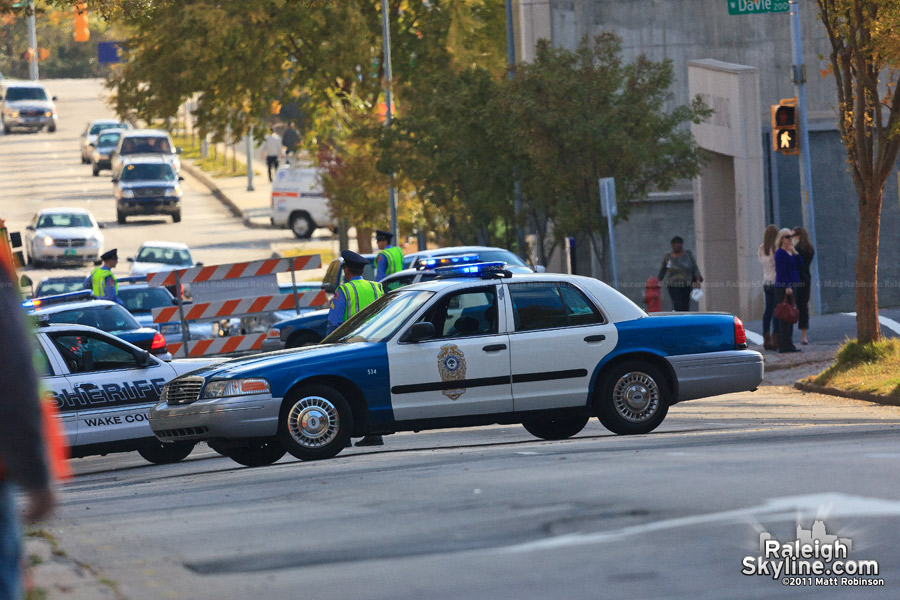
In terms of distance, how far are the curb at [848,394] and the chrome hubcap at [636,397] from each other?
4.62 meters

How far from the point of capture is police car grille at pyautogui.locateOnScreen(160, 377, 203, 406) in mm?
11695

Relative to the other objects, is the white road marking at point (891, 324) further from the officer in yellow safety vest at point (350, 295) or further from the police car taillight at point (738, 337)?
the officer in yellow safety vest at point (350, 295)

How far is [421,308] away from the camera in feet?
39.2

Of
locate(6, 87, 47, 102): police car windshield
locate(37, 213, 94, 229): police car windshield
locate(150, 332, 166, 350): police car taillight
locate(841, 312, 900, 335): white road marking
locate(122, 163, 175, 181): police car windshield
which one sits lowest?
locate(841, 312, 900, 335): white road marking

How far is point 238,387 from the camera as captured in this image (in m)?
11.4

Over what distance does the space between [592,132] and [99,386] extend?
12.9 meters

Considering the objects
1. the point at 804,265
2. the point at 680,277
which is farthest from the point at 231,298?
the point at 804,265

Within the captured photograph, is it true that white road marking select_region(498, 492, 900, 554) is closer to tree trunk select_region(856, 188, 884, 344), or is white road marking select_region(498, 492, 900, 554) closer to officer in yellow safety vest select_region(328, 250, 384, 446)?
officer in yellow safety vest select_region(328, 250, 384, 446)

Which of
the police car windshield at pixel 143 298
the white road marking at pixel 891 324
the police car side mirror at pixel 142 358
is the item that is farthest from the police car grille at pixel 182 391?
the white road marking at pixel 891 324

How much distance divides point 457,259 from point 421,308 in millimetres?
8397

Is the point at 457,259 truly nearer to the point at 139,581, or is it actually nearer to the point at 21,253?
the point at 139,581

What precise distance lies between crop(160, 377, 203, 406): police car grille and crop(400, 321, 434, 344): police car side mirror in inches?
65.3

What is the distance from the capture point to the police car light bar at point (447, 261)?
19547 mm

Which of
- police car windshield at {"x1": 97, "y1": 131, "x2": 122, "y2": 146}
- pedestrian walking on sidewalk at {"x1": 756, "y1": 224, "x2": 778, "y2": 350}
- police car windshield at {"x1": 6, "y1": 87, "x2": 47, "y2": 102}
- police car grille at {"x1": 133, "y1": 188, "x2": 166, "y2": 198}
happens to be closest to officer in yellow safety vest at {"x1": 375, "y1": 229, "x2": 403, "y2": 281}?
pedestrian walking on sidewalk at {"x1": 756, "y1": 224, "x2": 778, "y2": 350}
